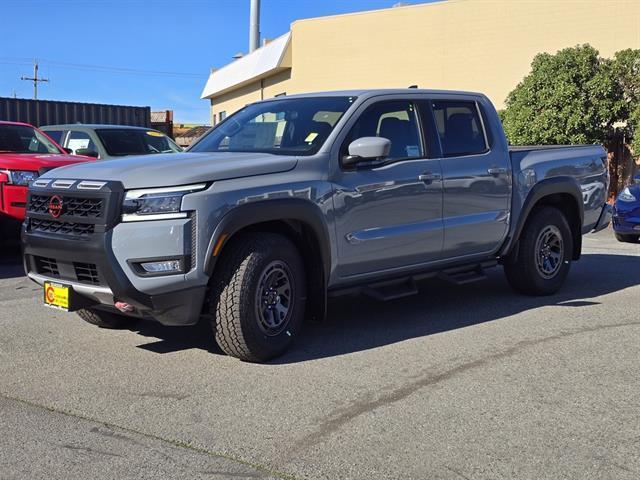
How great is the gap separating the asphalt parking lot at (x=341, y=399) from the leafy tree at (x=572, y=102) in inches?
515

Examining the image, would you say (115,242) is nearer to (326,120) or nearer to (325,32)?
(326,120)

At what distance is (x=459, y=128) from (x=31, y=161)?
17.2ft

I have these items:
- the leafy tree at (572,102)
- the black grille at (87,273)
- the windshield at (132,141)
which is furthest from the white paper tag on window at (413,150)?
the leafy tree at (572,102)

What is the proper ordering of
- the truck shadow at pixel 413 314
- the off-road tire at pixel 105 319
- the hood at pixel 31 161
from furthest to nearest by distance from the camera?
the hood at pixel 31 161 < the off-road tire at pixel 105 319 < the truck shadow at pixel 413 314

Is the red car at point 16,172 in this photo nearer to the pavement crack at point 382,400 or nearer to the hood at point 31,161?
the hood at point 31,161

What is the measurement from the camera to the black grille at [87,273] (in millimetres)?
4898

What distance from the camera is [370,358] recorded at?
17.5ft

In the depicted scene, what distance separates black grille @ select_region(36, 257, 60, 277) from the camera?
522 centimetres

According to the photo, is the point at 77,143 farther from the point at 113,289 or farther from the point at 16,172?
the point at 113,289

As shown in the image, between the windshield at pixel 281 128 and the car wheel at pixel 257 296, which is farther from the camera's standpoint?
the windshield at pixel 281 128

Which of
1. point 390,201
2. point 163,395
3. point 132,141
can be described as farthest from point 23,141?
point 163,395

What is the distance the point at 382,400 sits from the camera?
4.47 meters

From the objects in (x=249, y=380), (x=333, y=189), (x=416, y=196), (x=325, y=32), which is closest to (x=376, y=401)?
(x=249, y=380)

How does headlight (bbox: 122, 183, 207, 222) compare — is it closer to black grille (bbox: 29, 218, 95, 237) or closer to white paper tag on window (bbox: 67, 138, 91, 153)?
black grille (bbox: 29, 218, 95, 237)
